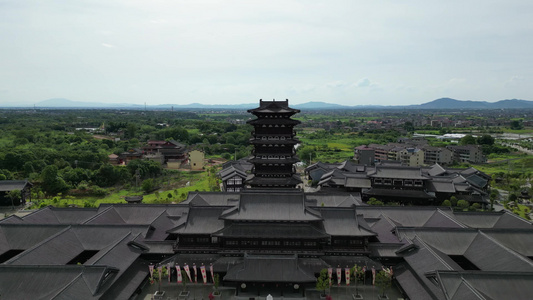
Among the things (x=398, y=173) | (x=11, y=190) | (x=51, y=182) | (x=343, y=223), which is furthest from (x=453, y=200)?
(x=11, y=190)

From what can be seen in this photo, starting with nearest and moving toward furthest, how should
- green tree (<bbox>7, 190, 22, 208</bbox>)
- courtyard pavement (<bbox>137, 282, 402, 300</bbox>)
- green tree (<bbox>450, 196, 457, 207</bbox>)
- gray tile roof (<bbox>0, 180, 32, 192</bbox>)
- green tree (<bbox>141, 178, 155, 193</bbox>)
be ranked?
courtyard pavement (<bbox>137, 282, 402, 300</bbox>), green tree (<bbox>7, 190, 22, 208</bbox>), gray tile roof (<bbox>0, 180, 32, 192</bbox>), green tree (<bbox>450, 196, 457, 207</bbox>), green tree (<bbox>141, 178, 155, 193</bbox>)

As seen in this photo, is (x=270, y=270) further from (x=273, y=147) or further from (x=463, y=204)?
(x=463, y=204)

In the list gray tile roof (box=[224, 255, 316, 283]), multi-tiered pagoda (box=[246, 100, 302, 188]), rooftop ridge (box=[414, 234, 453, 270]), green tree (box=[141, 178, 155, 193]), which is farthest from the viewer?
green tree (box=[141, 178, 155, 193])

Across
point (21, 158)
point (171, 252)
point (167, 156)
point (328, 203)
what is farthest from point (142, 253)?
point (167, 156)

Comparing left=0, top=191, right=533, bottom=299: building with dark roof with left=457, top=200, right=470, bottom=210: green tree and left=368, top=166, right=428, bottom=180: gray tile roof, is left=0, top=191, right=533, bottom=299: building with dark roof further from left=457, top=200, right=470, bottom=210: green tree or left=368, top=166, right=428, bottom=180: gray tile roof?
left=368, top=166, right=428, bottom=180: gray tile roof

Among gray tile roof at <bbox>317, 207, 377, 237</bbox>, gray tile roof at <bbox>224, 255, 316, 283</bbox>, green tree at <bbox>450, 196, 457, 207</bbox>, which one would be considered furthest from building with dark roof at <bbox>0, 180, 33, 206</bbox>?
green tree at <bbox>450, 196, 457, 207</bbox>

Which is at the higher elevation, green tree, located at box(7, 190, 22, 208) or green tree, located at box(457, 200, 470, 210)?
green tree, located at box(7, 190, 22, 208)

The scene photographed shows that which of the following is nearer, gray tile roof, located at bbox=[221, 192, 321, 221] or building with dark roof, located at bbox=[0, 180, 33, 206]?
gray tile roof, located at bbox=[221, 192, 321, 221]

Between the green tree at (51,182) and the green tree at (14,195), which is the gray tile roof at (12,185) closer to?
the green tree at (14,195)

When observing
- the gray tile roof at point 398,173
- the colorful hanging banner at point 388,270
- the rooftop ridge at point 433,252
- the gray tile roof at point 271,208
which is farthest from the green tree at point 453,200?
the gray tile roof at point 271,208
